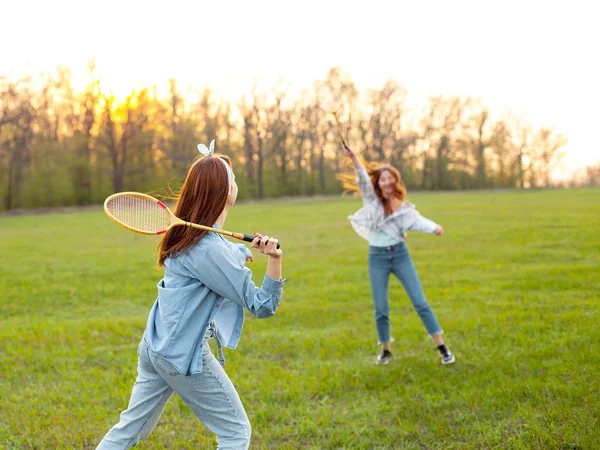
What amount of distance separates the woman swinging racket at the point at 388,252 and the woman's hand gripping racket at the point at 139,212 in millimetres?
3606

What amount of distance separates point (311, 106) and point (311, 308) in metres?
54.1

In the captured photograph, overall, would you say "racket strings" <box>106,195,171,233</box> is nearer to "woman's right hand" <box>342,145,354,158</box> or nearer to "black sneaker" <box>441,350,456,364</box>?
"woman's right hand" <box>342,145,354,158</box>

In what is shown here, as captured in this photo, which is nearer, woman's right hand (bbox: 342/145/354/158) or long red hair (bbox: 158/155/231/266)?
long red hair (bbox: 158/155/231/266)

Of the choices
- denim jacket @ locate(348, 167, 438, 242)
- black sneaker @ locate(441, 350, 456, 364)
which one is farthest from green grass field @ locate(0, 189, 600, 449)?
denim jacket @ locate(348, 167, 438, 242)

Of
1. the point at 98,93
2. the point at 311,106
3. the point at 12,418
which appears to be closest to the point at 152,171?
the point at 98,93

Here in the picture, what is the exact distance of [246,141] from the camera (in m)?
61.9

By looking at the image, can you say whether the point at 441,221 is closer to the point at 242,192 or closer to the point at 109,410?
the point at 109,410

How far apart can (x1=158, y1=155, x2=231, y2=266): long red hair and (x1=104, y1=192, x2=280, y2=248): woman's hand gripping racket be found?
136mm

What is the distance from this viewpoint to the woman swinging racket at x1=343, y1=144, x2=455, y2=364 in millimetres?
6477

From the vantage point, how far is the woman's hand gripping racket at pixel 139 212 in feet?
11.0

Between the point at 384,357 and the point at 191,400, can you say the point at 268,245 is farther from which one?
the point at 384,357

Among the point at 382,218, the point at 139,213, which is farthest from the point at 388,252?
the point at 139,213

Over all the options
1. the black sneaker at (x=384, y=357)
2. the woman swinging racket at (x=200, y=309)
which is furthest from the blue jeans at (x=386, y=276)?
the woman swinging racket at (x=200, y=309)

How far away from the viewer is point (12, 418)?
5.27 meters
